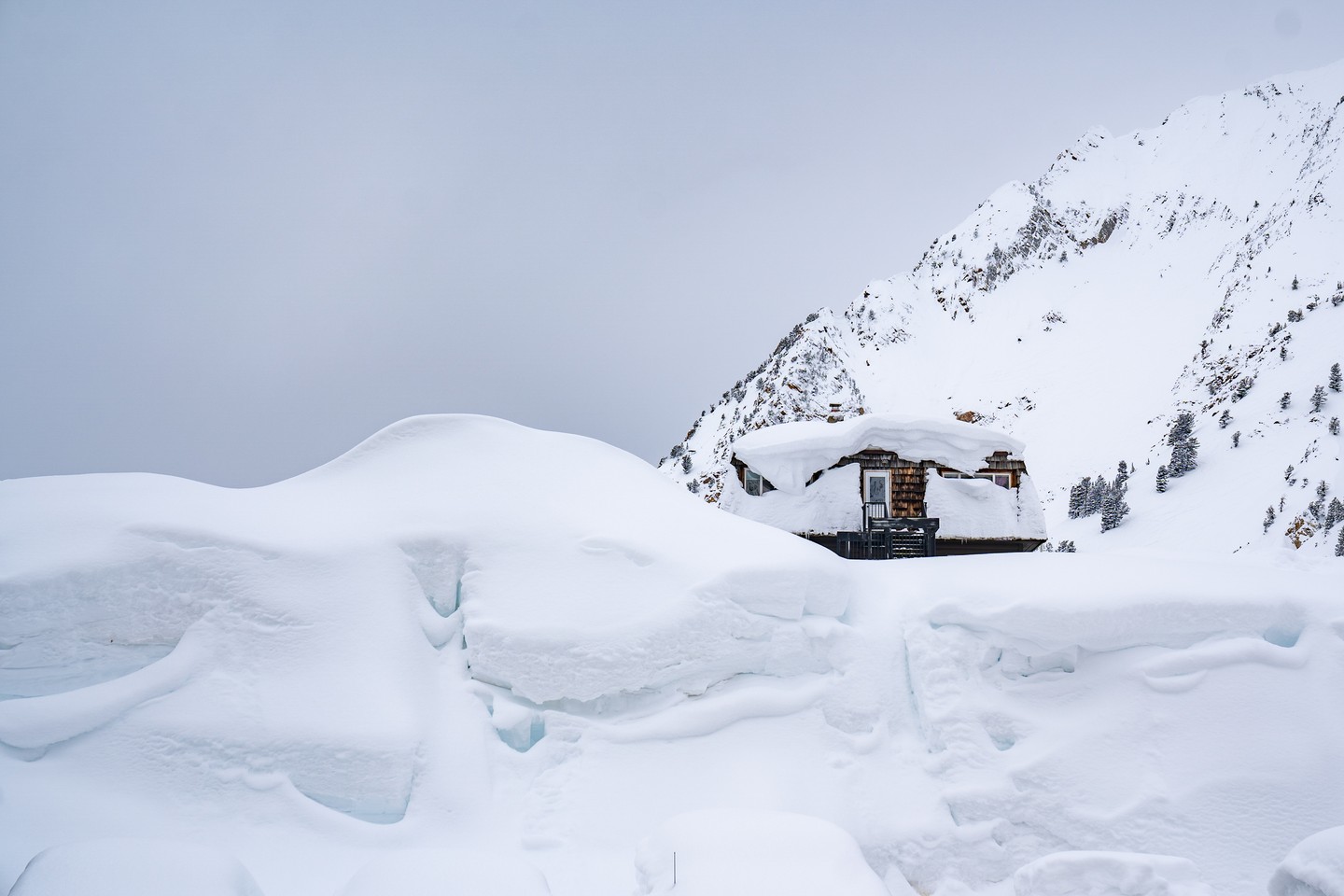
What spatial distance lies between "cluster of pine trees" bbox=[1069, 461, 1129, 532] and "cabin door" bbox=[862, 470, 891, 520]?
1621 cm

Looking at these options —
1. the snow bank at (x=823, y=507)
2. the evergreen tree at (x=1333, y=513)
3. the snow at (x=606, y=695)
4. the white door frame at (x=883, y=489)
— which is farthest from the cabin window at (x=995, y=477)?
the evergreen tree at (x=1333, y=513)

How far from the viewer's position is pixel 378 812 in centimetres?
827

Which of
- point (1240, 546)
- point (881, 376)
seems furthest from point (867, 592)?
point (881, 376)

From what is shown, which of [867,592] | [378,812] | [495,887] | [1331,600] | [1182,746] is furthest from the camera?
[867,592]

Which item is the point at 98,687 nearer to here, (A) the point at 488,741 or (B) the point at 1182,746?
(A) the point at 488,741

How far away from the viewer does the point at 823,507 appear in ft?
65.2

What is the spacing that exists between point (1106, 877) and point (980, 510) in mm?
14163

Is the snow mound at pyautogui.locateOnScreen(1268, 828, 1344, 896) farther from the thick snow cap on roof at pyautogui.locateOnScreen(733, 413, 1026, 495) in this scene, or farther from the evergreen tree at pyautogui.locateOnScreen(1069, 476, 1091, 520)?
the evergreen tree at pyautogui.locateOnScreen(1069, 476, 1091, 520)

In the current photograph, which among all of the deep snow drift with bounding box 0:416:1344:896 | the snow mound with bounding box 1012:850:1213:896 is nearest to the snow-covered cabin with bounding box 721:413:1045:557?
the deep snow drift with bounding box 0:416:1344:896

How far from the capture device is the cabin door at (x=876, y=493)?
20.0 m

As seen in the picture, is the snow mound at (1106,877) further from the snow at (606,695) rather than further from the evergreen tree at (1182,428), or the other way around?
the evergreen tree at (1182,428)

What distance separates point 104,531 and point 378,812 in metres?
4.58

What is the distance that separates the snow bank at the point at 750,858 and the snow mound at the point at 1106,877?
1.93 meters

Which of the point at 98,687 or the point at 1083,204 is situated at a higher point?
the point at 1083,204
